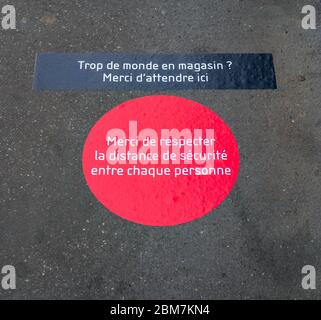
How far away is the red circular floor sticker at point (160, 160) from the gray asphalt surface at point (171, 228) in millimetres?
62

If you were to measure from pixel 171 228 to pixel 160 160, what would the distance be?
0.44 m

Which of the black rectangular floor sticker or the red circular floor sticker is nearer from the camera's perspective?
the red circular floor sticker

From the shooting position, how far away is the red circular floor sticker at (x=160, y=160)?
2.87m

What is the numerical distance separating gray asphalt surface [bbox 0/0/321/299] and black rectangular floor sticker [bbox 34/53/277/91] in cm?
5

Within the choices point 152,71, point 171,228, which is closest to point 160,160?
point 171,228

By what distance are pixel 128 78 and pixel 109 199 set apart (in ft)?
2.70

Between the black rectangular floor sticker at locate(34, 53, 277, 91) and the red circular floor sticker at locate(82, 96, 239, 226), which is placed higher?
the black rectangular floor sticker at locate(34, 53, 277, 91)

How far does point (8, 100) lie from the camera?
2.98 meters

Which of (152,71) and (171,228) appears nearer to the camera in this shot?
(171,228)

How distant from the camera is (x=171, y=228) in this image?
113 inches

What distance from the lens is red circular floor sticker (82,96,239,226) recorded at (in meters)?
2.87

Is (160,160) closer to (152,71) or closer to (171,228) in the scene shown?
(171,228)
